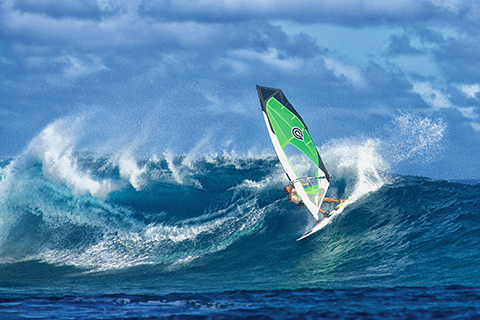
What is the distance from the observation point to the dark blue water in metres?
7.11

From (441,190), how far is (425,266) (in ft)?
18.2

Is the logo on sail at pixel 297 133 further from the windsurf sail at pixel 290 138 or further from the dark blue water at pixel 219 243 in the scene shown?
the dark blue water at pixel 219 243

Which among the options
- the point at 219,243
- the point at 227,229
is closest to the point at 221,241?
the point at 219,243

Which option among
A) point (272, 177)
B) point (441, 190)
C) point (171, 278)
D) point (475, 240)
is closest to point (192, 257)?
point (171, 278)

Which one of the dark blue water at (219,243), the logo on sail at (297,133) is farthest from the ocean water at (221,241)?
the logo on sail at (297,133)

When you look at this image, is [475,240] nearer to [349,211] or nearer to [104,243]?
[349,211]

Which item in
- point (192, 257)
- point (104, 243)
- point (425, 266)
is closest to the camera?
point (425, 266)

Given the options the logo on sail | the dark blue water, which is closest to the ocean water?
the dark blue water

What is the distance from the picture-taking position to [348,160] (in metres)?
15.3

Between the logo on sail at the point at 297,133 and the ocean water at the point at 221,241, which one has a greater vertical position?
the logo on sail at the point at 297,133

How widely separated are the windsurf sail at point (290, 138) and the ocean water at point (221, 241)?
105cm

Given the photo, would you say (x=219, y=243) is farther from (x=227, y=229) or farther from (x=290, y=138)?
(x=290, y=138)

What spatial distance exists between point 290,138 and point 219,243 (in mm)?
3414

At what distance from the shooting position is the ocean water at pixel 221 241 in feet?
23.4
